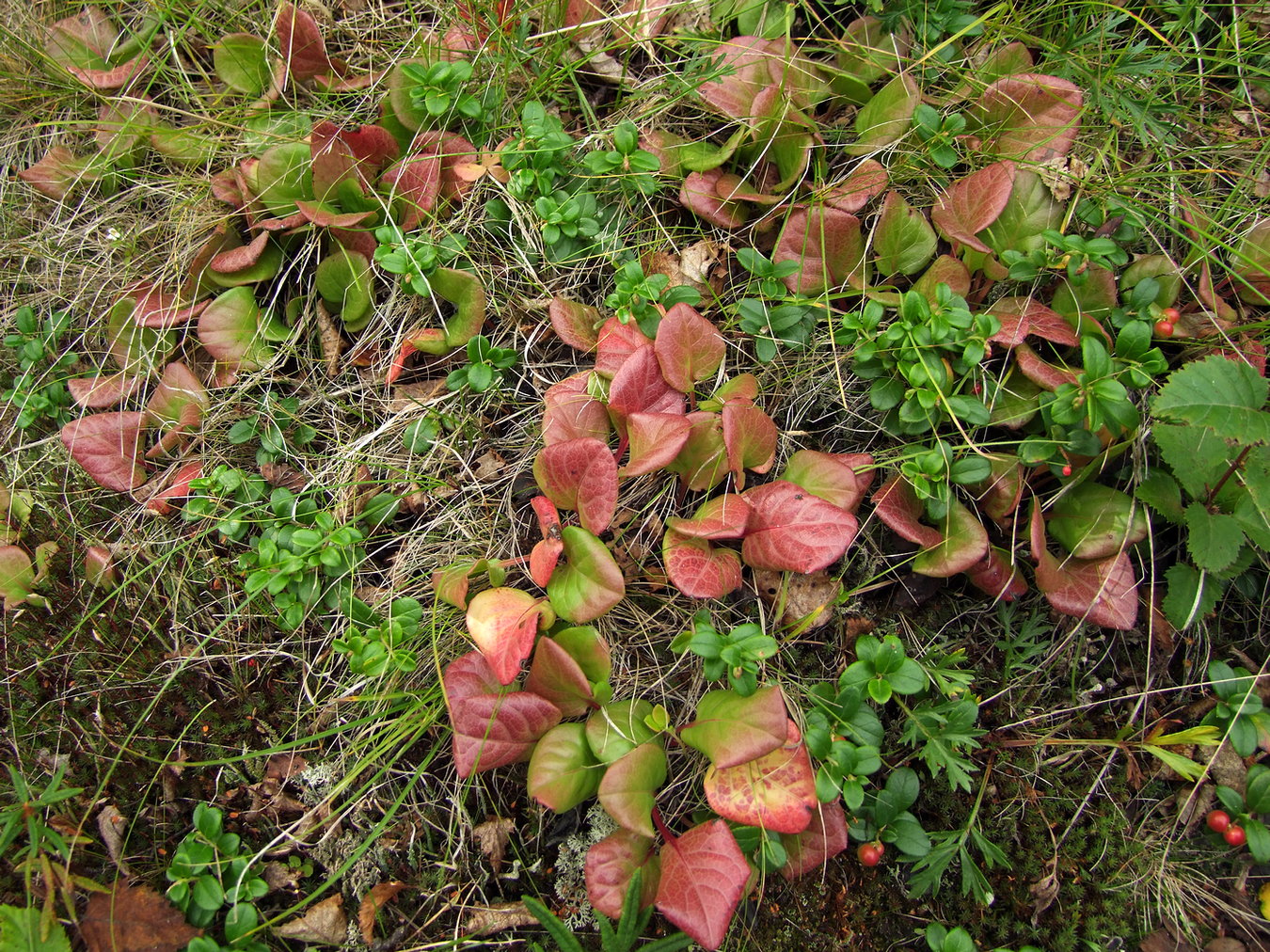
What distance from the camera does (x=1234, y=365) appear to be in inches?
73.7

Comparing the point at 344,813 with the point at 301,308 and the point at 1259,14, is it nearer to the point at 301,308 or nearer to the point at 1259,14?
the point at 301,308

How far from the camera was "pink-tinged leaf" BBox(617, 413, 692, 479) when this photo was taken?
1907 mm

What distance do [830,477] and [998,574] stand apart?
539mm

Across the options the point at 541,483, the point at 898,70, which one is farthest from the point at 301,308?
the point at 898,70

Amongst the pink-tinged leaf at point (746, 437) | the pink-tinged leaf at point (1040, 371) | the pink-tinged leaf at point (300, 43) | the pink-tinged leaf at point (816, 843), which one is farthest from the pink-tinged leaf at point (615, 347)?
the pink-tinged leaf at point (300, 43)

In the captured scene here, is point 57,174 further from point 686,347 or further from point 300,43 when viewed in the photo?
point 686,347

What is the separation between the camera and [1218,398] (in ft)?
6.08

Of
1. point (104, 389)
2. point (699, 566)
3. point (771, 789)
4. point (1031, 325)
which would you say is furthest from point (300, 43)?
point (771, 789)

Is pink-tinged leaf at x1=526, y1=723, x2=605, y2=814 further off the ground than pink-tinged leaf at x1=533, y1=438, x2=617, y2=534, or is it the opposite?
pink-tinged leaf at x1=533, y1=438, x2=617, y2=534

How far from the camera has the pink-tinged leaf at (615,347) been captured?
2.11m

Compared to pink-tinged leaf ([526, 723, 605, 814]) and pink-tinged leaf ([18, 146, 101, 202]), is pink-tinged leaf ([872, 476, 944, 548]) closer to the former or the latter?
pink-tinged leaf ([526, 723, 605, 814])

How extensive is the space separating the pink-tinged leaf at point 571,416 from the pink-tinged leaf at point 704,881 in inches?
41.7

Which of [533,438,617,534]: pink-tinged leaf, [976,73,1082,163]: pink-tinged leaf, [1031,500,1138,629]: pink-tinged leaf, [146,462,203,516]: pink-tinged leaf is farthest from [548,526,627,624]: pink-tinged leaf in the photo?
[976,73,1082,163]: pink-tinged leaf

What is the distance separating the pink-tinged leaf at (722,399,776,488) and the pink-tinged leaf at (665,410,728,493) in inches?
1.2
